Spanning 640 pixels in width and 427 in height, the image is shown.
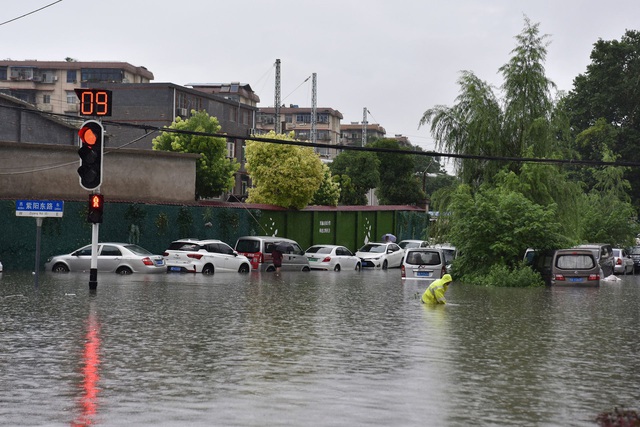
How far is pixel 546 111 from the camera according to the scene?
43.9 m

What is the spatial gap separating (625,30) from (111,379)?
74974mm

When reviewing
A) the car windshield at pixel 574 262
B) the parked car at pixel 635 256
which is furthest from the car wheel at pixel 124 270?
the parked car at pixel 635 256

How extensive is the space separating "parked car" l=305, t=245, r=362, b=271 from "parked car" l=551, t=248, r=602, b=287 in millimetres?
16236

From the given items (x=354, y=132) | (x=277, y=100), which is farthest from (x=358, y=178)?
(x=354, y=132)

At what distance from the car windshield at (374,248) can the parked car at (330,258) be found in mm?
3045

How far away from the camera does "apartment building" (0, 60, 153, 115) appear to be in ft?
374

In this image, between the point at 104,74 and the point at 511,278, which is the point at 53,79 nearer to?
the point at 104,74

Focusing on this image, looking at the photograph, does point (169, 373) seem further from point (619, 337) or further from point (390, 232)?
point (390, 232)

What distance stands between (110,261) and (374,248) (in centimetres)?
1984

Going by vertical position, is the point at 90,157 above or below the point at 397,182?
below

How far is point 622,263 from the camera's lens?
181ft

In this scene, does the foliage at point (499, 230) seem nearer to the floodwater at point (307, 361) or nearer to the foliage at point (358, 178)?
the floodwater at point (307, 361)

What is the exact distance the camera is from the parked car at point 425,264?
3862cm

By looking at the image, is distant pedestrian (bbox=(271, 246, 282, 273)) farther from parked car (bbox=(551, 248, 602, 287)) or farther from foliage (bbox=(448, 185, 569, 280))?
parked car (bbox=(551, 248, 602, 287))
